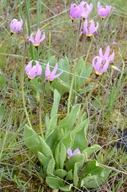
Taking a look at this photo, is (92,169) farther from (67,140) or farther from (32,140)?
(32,140)

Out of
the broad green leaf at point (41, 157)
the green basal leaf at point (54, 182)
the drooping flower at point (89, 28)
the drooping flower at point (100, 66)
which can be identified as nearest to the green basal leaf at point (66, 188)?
the green basal leaf at point (54, 182)

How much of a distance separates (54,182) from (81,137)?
204 millimetres

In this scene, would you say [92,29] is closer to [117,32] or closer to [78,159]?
[78,159]

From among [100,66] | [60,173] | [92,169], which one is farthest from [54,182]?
[100,66]

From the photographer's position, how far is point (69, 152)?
130cm

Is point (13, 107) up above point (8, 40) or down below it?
below

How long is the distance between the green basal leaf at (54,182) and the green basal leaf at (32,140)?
128 mm

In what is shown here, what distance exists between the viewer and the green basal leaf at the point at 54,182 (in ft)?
4.30

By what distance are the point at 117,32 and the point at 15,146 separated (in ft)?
3.86

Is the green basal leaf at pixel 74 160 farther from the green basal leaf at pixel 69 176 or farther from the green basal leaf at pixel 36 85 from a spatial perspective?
the green basal leaf at pixel 36 85

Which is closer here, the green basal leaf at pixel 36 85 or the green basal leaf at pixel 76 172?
the green basal leaf at pixel 76 172

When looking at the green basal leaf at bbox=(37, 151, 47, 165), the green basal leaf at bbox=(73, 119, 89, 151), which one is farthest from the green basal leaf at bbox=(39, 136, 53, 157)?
the green basal leaf at bbox=(73, 119, 89, 151)

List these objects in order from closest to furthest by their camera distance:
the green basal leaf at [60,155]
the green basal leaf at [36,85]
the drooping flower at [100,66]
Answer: the drooping flower at [100,66] < the green basal leaf at [60,155] < the green basal leaf at [36,85]

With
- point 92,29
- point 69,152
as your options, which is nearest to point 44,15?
point 92,29
